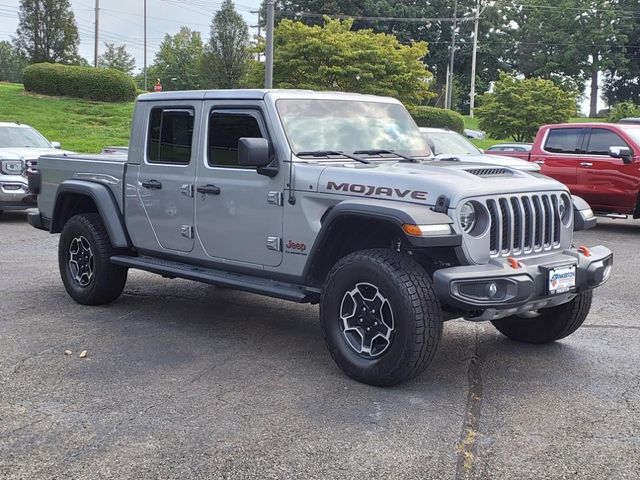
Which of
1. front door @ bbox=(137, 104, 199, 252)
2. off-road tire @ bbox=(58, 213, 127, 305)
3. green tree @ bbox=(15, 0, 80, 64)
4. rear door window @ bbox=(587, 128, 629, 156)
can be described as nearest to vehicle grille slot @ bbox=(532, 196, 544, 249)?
front door @ bbox=(137, 104, 199, 252)

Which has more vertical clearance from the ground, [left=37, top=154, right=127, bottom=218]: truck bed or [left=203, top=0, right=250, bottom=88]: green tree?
[left=203, top=0, right=250, bottom=88]: green tree

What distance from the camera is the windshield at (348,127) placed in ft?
18.2

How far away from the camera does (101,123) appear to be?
97.7ft

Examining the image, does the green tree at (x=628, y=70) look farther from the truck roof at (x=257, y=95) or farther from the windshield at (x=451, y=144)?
the truck roof at (x=257, y=95)

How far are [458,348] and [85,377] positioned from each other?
2.69 metres

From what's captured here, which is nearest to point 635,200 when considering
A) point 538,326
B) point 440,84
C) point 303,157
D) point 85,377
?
point 538,326

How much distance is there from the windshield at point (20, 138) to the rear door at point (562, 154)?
29.6 feet

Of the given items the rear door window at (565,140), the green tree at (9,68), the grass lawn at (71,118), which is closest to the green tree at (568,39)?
the grass lawn at (71,118)

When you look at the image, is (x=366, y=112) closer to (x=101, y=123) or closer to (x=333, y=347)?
(x=333, y=347)

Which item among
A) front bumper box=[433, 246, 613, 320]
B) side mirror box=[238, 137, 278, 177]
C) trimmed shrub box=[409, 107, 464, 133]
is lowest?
front bumper box=[433, 246, 613, 320]

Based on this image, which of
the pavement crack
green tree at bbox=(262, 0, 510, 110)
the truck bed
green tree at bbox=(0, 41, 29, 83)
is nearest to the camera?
the pavement crack

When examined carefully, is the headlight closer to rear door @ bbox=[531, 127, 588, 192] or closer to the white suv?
the white suv

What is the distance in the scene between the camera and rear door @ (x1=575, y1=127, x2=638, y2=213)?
12.1 m

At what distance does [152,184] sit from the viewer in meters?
6.32
